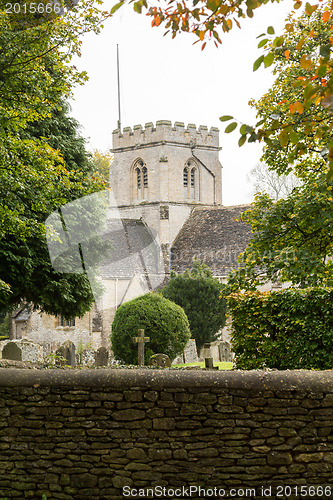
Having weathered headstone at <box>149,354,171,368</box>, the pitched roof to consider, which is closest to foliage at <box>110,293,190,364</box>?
weathered headstone at <box>149,354,171,368</box>

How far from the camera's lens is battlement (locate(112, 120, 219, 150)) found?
44.5 metres

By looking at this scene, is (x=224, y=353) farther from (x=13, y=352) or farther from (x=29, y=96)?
(x=29, y=96)

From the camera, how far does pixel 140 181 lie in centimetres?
4562

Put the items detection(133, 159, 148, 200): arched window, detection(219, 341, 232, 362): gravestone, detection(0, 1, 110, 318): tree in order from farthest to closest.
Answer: detection(133, 159, 148, 200): arched window, detection(219, 341, 232, 362): gravestone, detection(0, 1, 110, 318): tree

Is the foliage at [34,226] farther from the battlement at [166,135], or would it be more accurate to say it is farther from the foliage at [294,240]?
the battlement at [166,135]

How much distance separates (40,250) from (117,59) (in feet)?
51.4

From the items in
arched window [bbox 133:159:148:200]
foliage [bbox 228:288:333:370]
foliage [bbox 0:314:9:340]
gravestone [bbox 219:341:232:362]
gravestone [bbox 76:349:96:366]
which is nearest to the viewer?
foliage [bbox 228:288:333:370]

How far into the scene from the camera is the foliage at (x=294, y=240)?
11.3 m

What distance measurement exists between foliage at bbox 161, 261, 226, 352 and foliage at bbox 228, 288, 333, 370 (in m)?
18.6

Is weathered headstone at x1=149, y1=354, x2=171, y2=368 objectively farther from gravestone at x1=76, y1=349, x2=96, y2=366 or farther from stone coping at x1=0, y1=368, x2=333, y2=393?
stone coping at x1=0, y1=368, x2=333, y2=393

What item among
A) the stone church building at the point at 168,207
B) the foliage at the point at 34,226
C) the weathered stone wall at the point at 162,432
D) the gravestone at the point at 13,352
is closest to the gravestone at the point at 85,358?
the foliage at the point at 34,226

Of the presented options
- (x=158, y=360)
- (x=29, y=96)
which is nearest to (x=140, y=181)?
(x=158, y=360)

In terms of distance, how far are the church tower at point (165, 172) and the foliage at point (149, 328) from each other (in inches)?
853

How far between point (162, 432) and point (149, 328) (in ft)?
47.1
